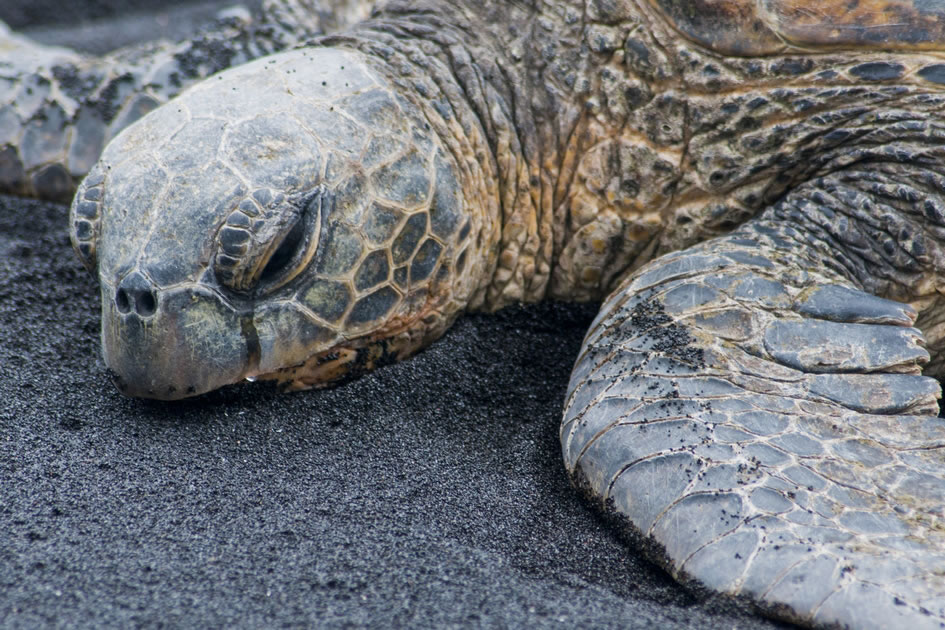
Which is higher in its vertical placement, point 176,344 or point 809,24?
point 809,24

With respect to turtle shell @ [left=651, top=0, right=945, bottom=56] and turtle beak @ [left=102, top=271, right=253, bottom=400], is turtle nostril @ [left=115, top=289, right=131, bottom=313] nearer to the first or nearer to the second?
turtle beak @ [left=102, top=271, right=253, bottom=400]

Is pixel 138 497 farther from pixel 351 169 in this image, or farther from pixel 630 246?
pixel 630 246

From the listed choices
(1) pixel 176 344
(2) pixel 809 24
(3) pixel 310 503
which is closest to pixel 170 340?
(1) pixel 176 344

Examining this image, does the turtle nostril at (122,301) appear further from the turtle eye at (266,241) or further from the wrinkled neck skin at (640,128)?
the wrinkled neck skin at (640,128)

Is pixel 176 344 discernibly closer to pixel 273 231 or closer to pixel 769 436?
pixel 273 231

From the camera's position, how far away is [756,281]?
175 centimetres

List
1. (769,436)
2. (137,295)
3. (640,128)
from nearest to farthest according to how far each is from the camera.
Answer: (769,436), (137,295), (640,128)

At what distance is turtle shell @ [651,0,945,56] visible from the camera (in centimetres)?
186

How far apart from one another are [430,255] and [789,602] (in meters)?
1.00

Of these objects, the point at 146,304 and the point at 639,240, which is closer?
the point at 146,304

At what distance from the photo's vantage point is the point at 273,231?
1.64 meters

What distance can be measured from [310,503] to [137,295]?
50cm

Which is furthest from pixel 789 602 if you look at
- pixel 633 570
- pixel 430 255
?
pixel 430 255

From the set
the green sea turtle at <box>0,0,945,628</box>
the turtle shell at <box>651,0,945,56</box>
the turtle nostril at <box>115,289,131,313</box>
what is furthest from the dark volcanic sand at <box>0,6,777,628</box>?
the turtle shell at <box>651,0,945,56</box>
